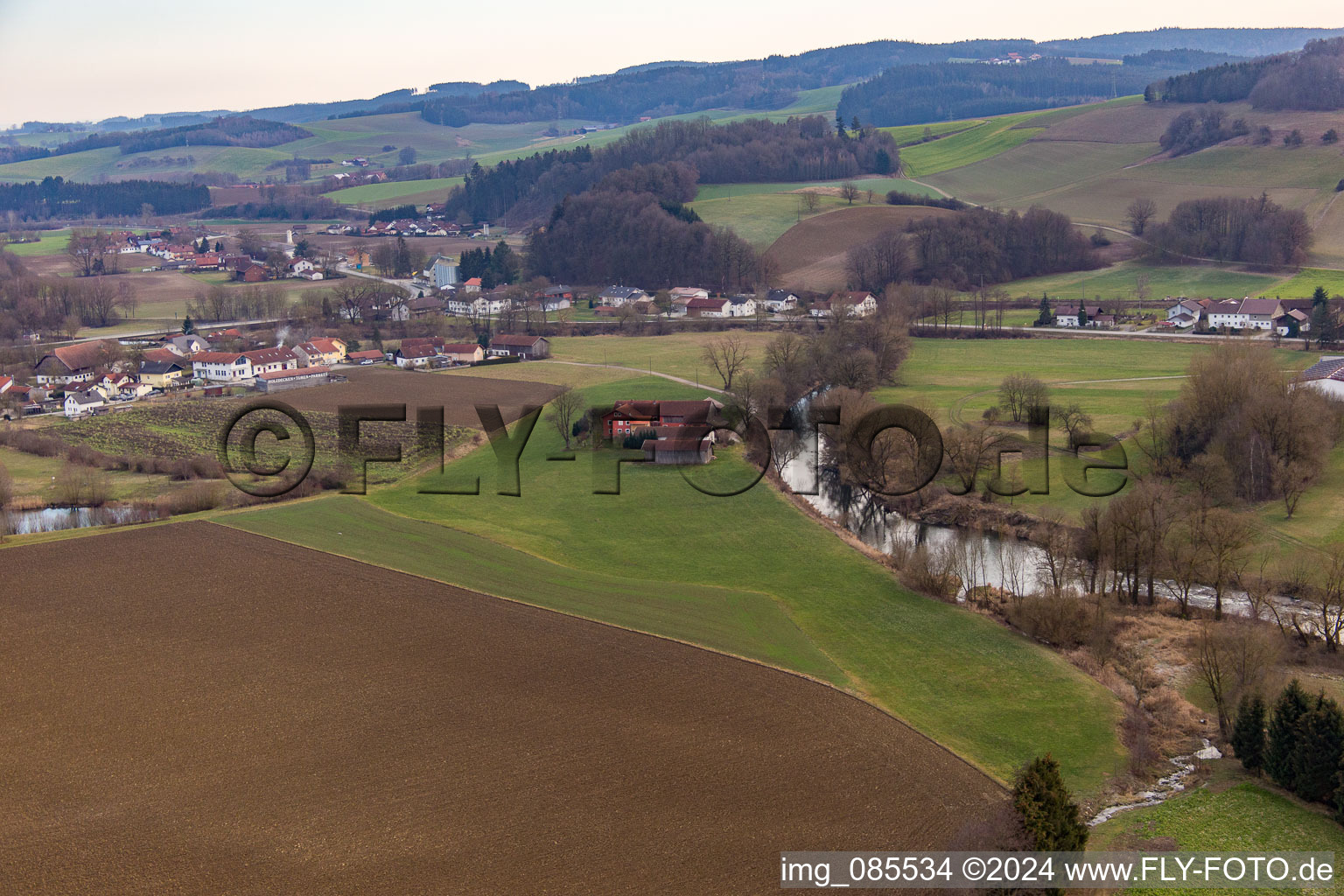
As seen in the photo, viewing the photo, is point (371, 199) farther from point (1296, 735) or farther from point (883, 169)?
point (1296, 735)

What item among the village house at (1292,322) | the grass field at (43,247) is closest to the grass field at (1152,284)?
the village house at (1292,322)

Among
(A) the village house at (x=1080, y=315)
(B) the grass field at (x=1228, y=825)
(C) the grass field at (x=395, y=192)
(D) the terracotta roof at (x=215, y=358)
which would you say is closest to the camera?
(B) the grass field at (x=1228, y=825)

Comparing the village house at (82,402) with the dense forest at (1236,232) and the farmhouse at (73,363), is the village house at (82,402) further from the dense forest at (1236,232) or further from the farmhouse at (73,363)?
the dense forest at (1236,232)

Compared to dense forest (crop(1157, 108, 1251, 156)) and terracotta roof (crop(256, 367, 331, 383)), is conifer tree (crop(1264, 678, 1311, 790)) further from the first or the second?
dense forest (crop(1157, 108, 1251, 156))

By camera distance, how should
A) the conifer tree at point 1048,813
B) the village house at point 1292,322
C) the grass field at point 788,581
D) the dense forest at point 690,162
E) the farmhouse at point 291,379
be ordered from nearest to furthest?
the conifer tree at point 1048,813 < the grass field at point 788,581 < the farmhouse at point 291,379 < the village house at point 1292,322 < the dense forest at point 690,162

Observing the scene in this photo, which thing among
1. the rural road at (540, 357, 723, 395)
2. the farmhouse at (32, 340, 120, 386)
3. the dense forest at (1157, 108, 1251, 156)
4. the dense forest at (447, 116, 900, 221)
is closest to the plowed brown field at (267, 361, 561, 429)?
the rural road at (540, 357, 723, 395)

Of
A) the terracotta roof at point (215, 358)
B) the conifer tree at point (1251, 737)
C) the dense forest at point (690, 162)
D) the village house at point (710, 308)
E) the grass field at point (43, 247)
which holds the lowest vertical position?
the conifer tree at point (1251, 737)

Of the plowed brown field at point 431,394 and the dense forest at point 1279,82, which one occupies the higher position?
the dense forest at point 1279,82

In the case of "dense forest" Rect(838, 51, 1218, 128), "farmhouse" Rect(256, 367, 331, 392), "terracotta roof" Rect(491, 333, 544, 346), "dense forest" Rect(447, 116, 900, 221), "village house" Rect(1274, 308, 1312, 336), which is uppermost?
"dense forest" Rect(838, 51, 1218, 128)
